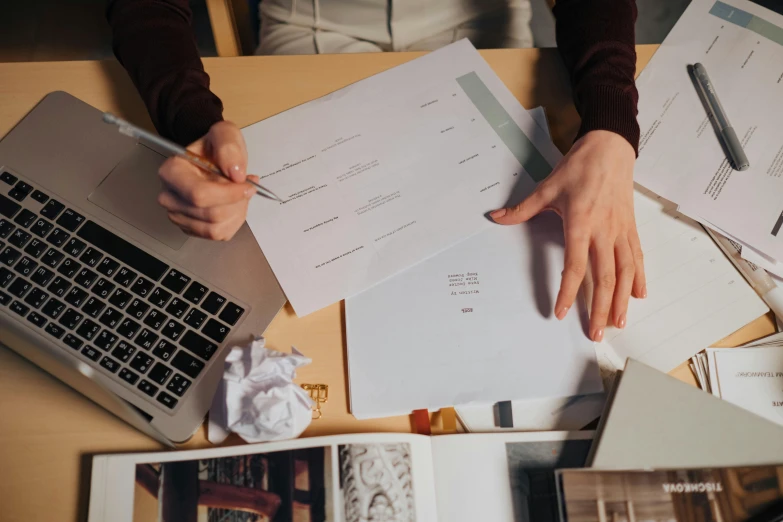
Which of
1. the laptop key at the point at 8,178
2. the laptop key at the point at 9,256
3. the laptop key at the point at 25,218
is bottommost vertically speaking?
the laptop key at the point at 9,256

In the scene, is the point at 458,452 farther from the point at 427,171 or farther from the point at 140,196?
the point at 140,196

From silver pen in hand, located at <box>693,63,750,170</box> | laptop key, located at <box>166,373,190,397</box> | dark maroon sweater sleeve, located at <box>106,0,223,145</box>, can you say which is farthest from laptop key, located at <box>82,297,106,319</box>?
silver pen in hand, located at <box>693,63,750,170</box>

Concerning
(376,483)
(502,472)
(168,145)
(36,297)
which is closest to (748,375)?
(502,472)

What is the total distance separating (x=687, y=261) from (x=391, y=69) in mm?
421

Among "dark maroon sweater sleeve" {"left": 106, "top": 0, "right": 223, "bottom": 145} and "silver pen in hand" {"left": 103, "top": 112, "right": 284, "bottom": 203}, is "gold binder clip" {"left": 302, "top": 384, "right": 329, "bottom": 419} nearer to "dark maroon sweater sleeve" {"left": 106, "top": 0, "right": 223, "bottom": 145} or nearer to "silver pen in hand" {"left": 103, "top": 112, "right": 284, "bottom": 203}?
"silver pen in hand" {"left": 103, "top": 112, "right": 284, "bottom": 203}

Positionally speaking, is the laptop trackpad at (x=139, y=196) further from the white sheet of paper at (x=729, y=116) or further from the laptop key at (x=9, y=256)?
the white sheet of paper at (x=729, y=116)

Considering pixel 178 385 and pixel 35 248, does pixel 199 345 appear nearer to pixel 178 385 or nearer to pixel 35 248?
pixel 178 385

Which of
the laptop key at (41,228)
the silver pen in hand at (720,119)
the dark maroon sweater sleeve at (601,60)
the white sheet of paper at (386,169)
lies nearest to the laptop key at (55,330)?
the laptop key at (41,228)

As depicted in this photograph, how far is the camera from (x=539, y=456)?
19.5 inches

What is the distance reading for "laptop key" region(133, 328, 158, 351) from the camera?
512mm

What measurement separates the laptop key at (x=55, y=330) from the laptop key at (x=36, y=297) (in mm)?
25

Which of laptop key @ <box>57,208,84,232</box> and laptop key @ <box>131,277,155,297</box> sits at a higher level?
laptop key @ <box>57,208,84,232</box>

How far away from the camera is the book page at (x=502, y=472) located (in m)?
0.48

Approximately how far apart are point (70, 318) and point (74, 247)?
79 millimetres
